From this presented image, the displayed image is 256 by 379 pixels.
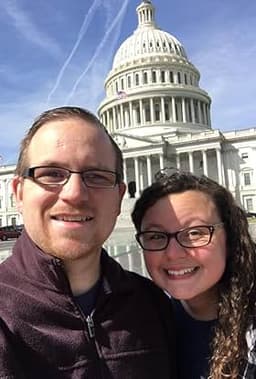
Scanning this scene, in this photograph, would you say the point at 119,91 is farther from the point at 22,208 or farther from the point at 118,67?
the point at 22,208

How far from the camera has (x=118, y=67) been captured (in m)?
79.4

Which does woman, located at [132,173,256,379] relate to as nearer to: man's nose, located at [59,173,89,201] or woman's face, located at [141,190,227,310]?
woman's face, located at [141,190,227,310]

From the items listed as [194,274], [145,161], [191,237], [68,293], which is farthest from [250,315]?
[145,161]

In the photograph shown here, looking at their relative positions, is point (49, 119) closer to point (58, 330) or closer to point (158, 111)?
point (58, 330)

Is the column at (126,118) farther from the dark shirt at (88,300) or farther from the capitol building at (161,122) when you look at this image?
the dark shirt at (88,300)

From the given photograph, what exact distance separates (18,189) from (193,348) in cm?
129

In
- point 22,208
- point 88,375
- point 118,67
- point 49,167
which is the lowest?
point 88,375

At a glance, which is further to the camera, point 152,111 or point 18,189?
point 152,111

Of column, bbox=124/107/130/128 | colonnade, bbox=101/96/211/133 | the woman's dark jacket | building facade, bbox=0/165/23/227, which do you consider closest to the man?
the woman's dark jacket

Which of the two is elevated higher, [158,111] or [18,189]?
[158,111]

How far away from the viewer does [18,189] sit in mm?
2176

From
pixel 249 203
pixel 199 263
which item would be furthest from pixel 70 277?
pixel 249 203

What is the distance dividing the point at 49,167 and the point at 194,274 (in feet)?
3.40

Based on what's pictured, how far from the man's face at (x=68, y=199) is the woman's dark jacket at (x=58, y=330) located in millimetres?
86
